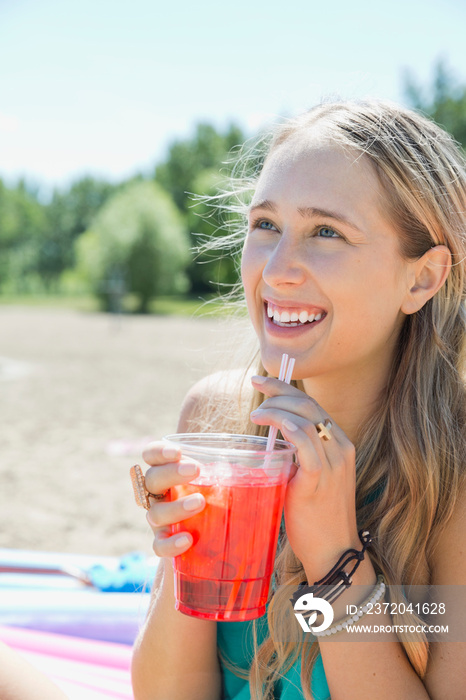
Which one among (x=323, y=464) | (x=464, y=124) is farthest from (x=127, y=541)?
(x=464, y=124)

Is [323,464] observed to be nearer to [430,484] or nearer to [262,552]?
[262,552]

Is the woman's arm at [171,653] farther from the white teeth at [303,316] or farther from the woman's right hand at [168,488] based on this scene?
the white teeth at [303,316]

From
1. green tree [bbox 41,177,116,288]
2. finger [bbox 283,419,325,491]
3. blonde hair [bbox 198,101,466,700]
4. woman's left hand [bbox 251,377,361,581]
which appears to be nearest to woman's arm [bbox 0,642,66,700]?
Result: blonde hair [bbox 198,101,466,700]

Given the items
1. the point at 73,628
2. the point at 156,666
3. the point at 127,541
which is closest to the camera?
the point at 156,666

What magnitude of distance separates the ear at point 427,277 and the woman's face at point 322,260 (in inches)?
4.3

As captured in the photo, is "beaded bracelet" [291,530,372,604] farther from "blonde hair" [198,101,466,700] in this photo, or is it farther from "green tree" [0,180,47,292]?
"green tree" [0,180,47,292]

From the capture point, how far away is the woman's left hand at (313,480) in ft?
4.70

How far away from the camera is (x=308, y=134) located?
1.94m

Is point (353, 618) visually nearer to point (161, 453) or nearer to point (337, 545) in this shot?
point (337, 545)

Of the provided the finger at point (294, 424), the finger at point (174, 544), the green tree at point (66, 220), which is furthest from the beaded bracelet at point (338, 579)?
the green tree at point (66, 220)

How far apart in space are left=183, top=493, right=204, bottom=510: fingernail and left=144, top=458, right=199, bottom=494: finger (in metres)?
0.03

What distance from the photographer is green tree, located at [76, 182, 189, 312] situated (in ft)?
111

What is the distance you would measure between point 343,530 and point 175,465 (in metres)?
0.46

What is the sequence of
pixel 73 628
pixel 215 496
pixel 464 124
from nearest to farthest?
pixel 215 496, pixel 73 628, pixel 464 124
